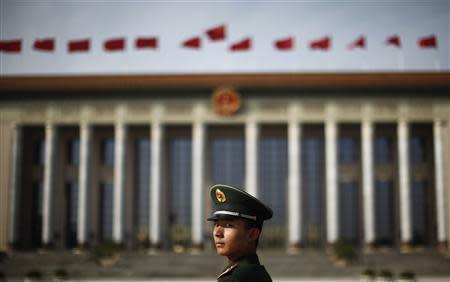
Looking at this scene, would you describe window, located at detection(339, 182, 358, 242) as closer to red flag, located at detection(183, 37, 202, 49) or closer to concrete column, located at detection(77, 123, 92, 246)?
red flag, located at detection(183, 37, 202, 49)

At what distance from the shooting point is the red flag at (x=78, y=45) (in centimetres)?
4169

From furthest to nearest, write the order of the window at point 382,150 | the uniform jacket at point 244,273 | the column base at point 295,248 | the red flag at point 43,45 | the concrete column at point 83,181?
the window at point 382,150 < the concrete column at point 83,181 < the column base at point 295,248 < the red flag at point 43,45 < the uniform jacket at point 244,273

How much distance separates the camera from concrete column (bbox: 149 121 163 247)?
43.4 m

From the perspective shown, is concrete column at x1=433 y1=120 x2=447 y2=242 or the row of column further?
the row of column

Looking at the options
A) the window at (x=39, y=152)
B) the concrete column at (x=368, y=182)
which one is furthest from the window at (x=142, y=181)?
the concrete column at (x=368, y=182)

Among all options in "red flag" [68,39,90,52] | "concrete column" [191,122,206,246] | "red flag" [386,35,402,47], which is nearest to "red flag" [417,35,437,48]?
"red flag" [386,35,402,47]

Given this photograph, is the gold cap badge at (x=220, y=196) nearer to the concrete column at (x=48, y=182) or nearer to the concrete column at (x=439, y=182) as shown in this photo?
the concrete column at (x=439, y=182)

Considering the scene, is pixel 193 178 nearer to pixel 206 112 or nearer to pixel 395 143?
pixel 206 112

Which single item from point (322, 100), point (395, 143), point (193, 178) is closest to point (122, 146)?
point (193, 178)

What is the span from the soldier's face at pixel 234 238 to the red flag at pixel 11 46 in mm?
39576

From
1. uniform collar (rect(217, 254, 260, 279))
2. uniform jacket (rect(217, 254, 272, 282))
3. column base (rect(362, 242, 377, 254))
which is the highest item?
uniform collar (rect(217, 254, 260, 279))

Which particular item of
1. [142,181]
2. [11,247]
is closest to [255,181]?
[142,181]

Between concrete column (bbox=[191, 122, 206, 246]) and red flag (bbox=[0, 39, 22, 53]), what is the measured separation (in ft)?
41.3

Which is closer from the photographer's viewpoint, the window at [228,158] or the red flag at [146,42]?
the red flag at [146,42]
